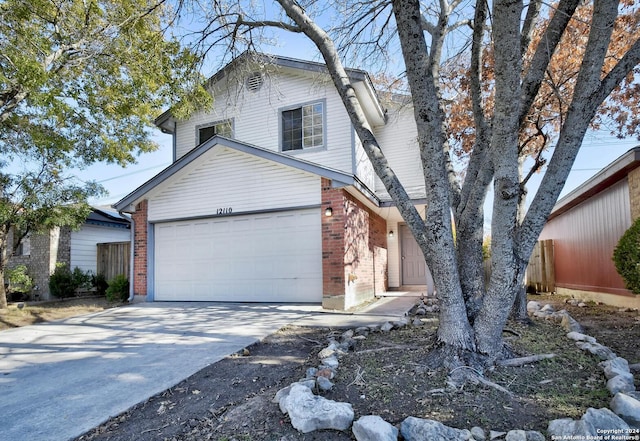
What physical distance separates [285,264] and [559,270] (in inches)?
371

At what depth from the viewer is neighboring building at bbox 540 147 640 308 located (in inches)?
284

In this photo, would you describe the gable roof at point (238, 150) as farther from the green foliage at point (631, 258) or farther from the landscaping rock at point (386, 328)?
the green foliage at point (631, 258)

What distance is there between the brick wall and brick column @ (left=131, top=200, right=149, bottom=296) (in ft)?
35.6

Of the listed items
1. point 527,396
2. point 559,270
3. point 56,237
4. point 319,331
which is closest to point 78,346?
point 319,331

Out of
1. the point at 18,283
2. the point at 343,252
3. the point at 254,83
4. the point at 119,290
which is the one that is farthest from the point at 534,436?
the point at 18,283

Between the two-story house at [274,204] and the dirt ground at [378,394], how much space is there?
3.85 meters

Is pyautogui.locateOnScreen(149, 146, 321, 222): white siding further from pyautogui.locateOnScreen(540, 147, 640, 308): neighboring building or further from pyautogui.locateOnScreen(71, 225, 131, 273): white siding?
pyautogui.locateOnScreen(540, 147, 640, 308): neighboring building

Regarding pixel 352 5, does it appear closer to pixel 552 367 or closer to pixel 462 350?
pixel 462 350

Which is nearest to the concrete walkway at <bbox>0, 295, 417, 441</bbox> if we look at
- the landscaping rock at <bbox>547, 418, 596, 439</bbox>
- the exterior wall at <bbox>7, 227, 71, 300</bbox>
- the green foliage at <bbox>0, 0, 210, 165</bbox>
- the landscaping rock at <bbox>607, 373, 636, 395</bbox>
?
the landscaping rock at <bbox>547, 418, 596, 439</bbox>

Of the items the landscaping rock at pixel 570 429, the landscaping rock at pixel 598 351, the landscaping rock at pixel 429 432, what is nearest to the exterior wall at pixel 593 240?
the landscaping rock at pixel 598 351

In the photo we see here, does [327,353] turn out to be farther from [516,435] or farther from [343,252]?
[343,252]

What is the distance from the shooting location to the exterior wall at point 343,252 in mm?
7683

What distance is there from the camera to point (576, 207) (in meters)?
10.7

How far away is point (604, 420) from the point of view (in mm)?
2201
